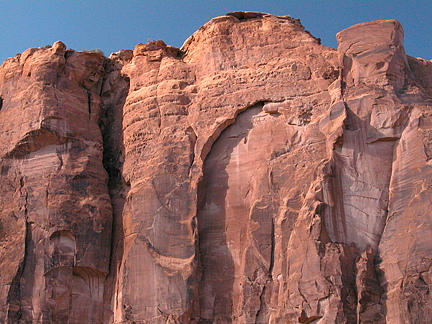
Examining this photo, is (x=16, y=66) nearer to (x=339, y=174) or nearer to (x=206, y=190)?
(x=206, y=190)

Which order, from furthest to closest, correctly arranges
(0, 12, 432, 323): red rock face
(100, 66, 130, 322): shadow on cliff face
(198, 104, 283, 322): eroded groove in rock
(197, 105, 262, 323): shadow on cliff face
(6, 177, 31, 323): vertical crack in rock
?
(100, 66, 130, 322): shadow on cliff face < (6, 177, 31, 323): vertical crack in rock < (197, 105, 262, 323): shadow on cliff face < (198, 104, 283, 322): eroded groove in rock < (0, 12, 432, 323): red rock face

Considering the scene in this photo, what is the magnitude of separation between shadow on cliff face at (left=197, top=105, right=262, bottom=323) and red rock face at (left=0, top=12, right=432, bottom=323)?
1.6 inches

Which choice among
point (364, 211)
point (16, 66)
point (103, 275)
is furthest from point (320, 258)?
point (16, 66)

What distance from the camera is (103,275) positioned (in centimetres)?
2167

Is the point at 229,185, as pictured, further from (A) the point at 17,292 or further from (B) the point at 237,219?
(A) the point at 17,292

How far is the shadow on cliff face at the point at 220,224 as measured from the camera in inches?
789

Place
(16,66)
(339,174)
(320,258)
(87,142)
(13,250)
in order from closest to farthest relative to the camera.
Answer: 1. (320,258)
2. (339,174)
3. (13,250)
4. (87,142)
5. (16,66)

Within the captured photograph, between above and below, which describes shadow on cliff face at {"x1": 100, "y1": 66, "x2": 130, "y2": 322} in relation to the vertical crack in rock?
above

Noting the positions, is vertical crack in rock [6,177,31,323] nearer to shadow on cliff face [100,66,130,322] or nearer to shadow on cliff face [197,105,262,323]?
shadow on cliff face [100,66,130,322]

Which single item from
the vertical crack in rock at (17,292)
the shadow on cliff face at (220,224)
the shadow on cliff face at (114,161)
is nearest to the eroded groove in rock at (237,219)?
the shadow on cliff face at (220,224)

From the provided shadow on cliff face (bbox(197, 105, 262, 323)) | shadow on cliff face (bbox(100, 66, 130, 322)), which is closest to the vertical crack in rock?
shadow on cliff face (bbox(100, 66, 130, 322))

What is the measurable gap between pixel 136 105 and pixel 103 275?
5654 millimetres

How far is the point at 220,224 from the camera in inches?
823

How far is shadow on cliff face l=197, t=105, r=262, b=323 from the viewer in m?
20.0
